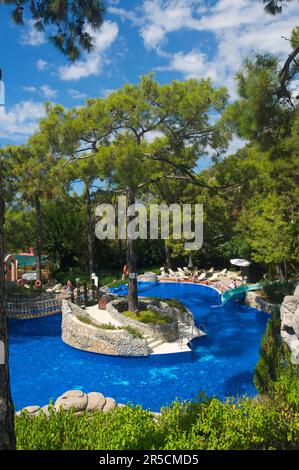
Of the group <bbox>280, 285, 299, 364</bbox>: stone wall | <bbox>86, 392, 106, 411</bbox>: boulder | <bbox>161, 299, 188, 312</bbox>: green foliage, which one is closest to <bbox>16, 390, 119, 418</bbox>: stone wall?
<bbox>86, 392, 106, 411</bbox>: boulder

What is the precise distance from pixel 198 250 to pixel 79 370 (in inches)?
825

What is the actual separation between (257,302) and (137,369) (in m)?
11.1

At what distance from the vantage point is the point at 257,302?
73.7 feet

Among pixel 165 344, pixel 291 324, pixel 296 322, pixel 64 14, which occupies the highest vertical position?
pixel 64 14

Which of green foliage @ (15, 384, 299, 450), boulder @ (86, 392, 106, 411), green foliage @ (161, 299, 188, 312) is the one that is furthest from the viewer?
green foliage @ (161, 299, 188, 312)

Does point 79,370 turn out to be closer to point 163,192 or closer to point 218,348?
point 218,348

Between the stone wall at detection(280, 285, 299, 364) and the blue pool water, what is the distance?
2.57m

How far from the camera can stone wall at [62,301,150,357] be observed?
14.8m

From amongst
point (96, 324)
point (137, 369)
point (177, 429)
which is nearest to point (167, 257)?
point (96, 324)

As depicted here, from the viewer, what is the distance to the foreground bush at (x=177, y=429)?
18.9ft

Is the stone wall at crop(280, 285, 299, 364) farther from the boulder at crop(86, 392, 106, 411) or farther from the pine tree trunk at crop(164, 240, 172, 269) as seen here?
the pine tree trunk at crop(164, 240, 172, 269)

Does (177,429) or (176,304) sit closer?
(177,429)

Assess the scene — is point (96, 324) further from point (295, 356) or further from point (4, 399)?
point (4, 399)

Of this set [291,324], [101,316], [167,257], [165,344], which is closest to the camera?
[291,324]
